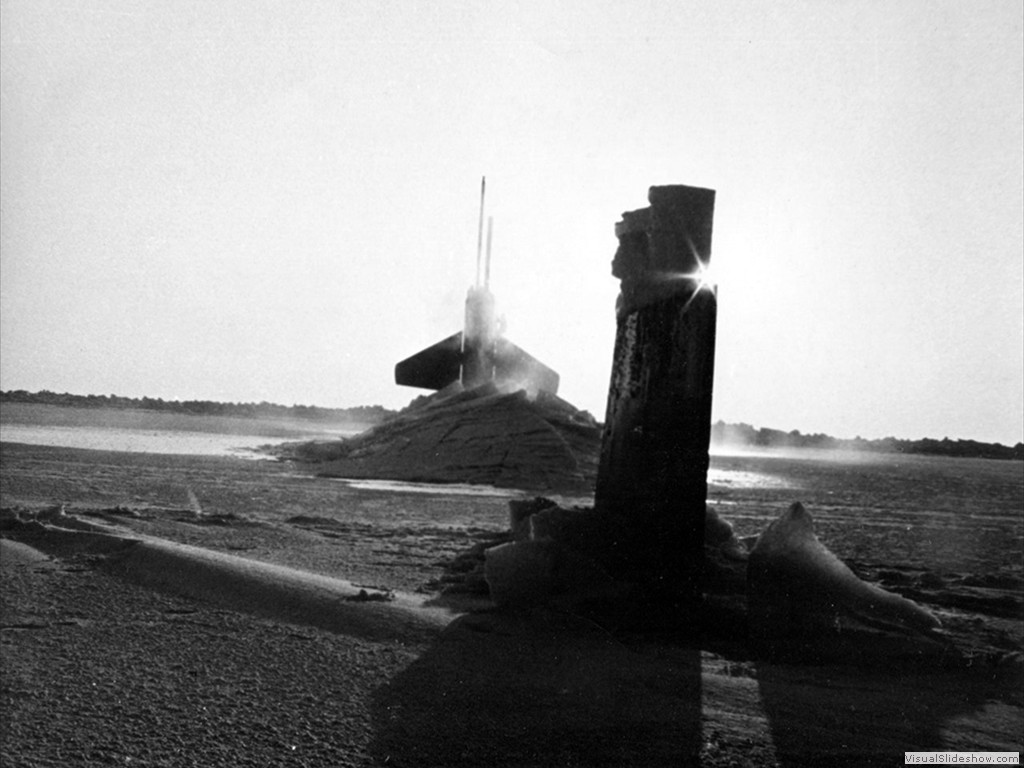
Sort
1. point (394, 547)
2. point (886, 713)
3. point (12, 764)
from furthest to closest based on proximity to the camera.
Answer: point (394, 547) < point (886, 713) < point (12, 764)

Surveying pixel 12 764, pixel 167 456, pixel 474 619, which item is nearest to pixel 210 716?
pixel 12 764

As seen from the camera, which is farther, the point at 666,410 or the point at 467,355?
the point at 467,355

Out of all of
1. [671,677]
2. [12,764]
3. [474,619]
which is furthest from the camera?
[474,619]

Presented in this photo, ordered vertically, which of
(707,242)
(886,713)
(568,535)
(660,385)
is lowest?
(886,713)

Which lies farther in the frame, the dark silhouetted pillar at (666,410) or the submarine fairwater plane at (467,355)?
the submarine fairwater plane at (467,355)

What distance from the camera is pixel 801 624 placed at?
4.68 m

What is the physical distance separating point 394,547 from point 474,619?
10.2ft

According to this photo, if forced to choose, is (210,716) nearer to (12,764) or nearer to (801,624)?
(12,764)

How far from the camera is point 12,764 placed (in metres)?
2.54

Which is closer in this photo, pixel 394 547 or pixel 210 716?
pixel 210 716

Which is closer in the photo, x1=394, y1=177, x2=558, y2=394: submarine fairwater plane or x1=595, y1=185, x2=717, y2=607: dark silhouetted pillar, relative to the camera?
x1=595, y1=185, x2=717, y2=607: dark silhouetted pillar

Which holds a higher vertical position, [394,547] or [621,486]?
[621,486]

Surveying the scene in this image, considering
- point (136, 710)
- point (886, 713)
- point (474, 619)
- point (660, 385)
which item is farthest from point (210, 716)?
point (660, 385)

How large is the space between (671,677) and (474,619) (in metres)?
1.12
